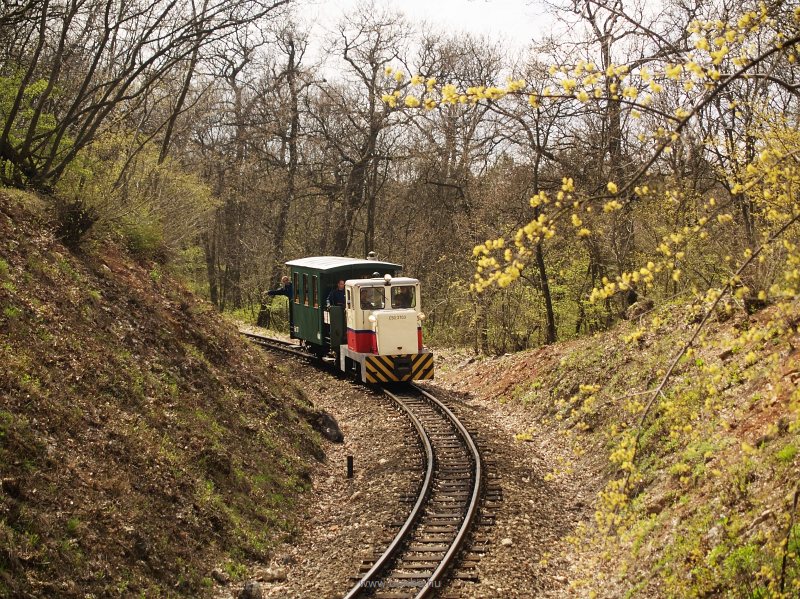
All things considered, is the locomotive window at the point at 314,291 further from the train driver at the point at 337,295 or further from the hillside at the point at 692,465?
the hillside at the point at 692,465

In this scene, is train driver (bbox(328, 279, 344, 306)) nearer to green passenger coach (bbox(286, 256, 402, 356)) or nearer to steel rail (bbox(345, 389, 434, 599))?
green passenger coach (bbox(286, 256, 402, 356))

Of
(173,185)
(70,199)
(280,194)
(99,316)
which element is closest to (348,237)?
(280,194)

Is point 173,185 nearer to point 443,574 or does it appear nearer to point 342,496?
point 342,496

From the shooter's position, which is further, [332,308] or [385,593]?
[332,308]

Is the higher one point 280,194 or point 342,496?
point 280,194

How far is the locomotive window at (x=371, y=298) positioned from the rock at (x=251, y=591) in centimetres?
1180

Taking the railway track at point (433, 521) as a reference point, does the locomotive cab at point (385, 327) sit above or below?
above

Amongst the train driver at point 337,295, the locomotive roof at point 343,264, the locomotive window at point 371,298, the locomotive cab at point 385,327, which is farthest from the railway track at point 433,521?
the locomotive roof at point 343,264

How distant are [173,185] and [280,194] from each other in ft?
38.7

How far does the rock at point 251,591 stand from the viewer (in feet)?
27.3

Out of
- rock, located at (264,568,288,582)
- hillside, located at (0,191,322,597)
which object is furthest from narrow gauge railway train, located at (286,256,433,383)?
rock, located at (264,568,288,582)

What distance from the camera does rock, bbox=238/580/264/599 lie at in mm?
8320

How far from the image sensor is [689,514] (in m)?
8.94

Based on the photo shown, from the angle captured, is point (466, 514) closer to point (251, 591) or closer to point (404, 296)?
point (251, 591)
